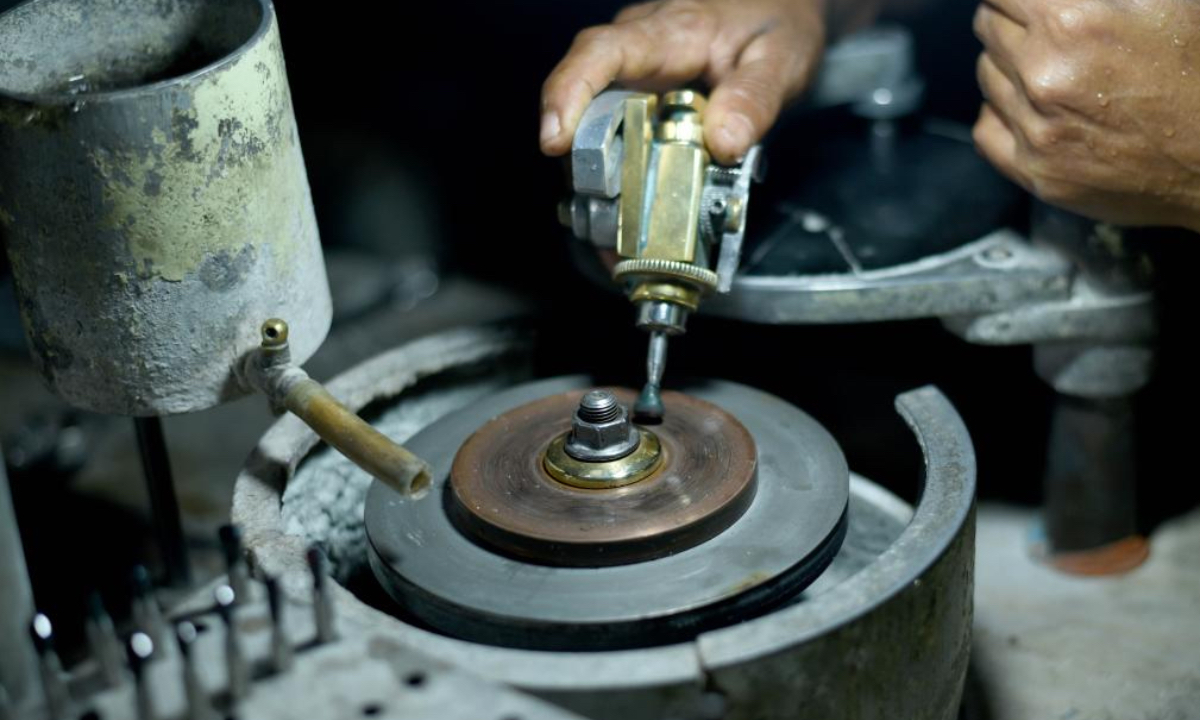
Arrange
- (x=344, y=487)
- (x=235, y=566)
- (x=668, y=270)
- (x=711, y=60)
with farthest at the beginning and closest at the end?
1. (x=711, y=60)
2. (x=344, y=487)
3. (x=668, y=270)
4. (x=235, y=566)

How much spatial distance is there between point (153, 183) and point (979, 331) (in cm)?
100

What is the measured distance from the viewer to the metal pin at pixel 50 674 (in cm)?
98

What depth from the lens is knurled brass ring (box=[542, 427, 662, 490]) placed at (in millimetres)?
1294

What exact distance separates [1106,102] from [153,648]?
1123 millimetres

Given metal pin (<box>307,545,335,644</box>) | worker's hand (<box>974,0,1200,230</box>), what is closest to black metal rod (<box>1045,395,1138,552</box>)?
worker's hand (<box>974,0,1200,230</box>)

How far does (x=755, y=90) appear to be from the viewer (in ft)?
5.09

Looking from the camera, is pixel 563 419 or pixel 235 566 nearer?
pixel 235 566

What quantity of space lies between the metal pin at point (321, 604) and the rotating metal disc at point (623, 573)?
0.18 metres

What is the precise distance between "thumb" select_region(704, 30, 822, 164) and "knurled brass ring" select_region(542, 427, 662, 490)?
339 mm

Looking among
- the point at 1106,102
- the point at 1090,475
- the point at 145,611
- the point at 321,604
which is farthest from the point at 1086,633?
the point at 145,611

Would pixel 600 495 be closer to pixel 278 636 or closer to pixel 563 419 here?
pixel 563 419

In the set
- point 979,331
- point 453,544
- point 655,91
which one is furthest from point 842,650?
point 655,91

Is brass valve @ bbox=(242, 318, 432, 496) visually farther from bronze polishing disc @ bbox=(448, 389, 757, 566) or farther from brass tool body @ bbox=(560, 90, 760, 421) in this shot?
brass tool body @ bbox=(560, 90, 760, 421)

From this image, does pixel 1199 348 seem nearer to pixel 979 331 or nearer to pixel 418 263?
pixel 979 331
